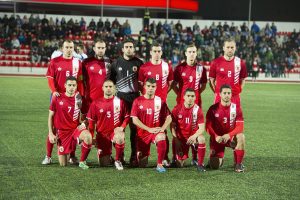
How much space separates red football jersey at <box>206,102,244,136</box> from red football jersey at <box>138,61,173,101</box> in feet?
2.95

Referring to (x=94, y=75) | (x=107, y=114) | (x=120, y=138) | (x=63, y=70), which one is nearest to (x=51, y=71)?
(x=63, y=70)

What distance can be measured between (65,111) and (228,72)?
269cm

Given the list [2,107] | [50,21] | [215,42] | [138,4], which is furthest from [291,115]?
[138,4]

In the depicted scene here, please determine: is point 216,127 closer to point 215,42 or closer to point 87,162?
point 87,162

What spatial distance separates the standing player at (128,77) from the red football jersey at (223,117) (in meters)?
1.09

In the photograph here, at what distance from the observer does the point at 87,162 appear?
318 inches

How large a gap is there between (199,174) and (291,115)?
26.8 feet

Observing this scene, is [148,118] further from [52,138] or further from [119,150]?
[52,138]

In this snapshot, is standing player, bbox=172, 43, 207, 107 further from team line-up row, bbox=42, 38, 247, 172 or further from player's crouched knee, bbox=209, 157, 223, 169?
player's crouched knee, bbox=209, 157, 223, 169

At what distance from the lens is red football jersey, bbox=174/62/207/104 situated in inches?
335

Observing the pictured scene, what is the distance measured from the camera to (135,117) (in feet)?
25.2

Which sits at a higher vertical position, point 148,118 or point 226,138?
point 148,118

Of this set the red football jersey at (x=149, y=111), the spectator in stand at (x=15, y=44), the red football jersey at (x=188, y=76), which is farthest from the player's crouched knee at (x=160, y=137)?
the spectator in stand at (x=15, y=44)

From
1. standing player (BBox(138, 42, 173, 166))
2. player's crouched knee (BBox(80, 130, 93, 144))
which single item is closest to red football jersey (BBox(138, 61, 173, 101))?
standing player (BBox(138, 42, 173, 166))
